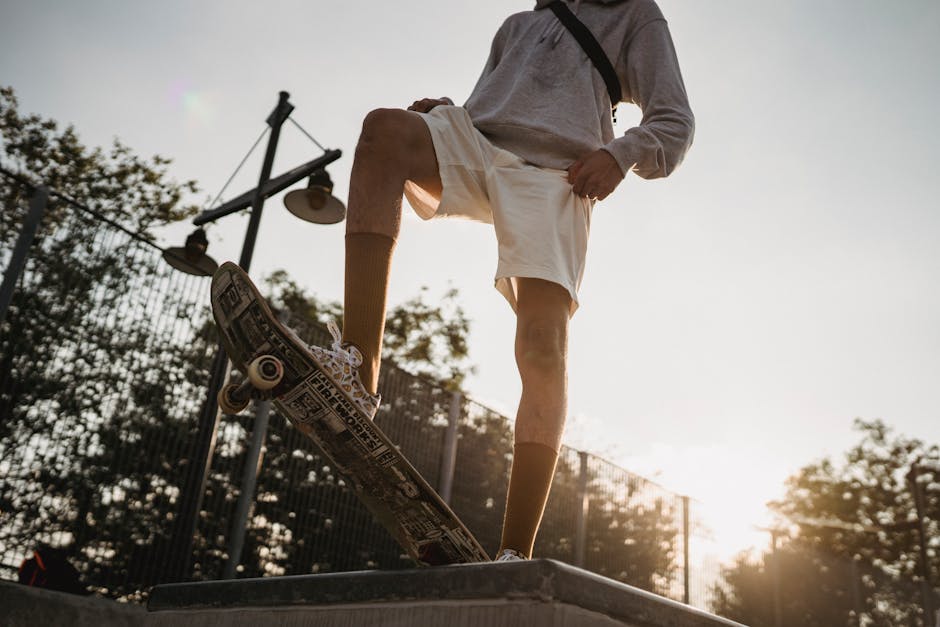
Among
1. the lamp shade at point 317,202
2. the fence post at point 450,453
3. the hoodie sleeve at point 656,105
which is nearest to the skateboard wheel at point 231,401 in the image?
the hoodie sleeve at point 656,105

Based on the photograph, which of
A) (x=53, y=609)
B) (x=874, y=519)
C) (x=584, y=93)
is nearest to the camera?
(x=584, y=93)

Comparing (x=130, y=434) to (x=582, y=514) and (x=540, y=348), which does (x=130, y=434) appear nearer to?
(x=540, y=348)

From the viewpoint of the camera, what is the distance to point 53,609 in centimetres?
403

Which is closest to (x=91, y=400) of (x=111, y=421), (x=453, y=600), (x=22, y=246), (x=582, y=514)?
(x=111, y=421)

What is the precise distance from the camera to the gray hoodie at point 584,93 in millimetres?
2484

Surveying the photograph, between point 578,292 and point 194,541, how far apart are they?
4129 millimetres

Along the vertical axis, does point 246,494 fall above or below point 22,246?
below

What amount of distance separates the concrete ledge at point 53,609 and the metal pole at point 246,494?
1.14 m

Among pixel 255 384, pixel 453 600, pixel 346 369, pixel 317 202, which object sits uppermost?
pixel 317 202

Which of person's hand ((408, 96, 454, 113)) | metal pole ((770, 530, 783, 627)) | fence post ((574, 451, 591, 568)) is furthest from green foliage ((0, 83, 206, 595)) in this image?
metal pole ((770, 530, 783, 627))

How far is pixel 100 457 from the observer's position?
16.1 ft

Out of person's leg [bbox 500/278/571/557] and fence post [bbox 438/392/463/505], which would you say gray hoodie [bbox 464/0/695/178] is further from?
fence post [bbox 438/392/463/505]

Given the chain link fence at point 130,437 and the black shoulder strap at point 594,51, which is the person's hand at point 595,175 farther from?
the chain link fence at point 130,437

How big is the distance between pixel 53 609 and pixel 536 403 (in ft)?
10.8
